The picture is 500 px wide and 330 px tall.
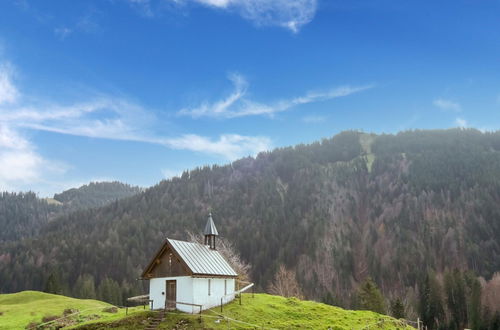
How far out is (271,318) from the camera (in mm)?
49094

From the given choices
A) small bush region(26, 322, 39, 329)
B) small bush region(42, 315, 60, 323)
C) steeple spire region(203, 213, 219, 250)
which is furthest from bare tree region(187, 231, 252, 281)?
small bush region(26, 322, 39, 329)

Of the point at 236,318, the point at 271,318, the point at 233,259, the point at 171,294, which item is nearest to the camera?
the point at 236,318

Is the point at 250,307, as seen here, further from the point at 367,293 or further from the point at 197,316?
the point at 367,293

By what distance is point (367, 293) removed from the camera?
8444 cm

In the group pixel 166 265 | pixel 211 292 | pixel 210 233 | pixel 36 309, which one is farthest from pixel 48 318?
pixel 211 292

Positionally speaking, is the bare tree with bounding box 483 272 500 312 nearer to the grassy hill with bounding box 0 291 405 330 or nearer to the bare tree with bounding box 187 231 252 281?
the grassy hill with bounding box 0 291 405 330

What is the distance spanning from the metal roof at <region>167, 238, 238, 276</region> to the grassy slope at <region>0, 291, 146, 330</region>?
370 inches

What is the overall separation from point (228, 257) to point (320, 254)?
95206 mm

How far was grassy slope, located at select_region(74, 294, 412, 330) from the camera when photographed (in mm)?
44250

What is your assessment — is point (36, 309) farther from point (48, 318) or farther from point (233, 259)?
point (233, 259)

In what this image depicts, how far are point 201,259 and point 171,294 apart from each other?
4973 millimetres

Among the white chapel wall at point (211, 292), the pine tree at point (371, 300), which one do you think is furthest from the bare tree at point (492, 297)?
the white chapel wall at point (211, 292)

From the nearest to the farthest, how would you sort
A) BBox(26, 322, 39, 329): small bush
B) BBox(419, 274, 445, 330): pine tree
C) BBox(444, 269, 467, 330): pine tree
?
1. BBox(26, 322, 39, 329): small bush
2. BBox(419, 274, 445, 330): pine tree
3. BBox(444, 269, 467, 330): pine tree

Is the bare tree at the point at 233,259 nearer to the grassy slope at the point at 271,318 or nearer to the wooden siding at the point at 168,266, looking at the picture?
the grassy slope at the point at 271,318
